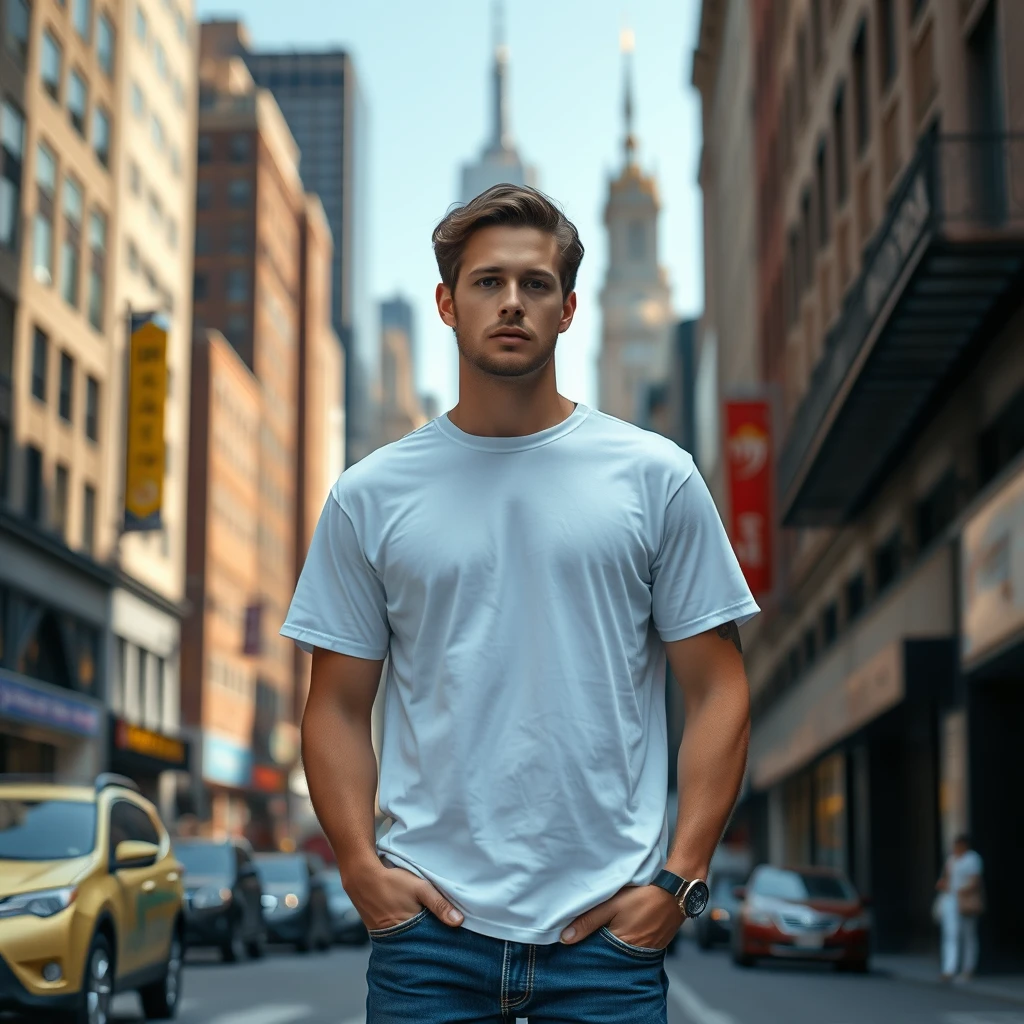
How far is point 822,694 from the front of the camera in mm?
36750

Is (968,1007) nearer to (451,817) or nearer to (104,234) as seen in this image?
(451,817)

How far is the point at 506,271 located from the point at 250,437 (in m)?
84.7

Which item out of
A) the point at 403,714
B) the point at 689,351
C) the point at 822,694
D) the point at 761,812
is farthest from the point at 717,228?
the point at 403,714

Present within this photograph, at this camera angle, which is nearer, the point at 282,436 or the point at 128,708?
the point at 128,708

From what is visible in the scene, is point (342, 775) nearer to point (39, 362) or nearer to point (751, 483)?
point (39, 362)

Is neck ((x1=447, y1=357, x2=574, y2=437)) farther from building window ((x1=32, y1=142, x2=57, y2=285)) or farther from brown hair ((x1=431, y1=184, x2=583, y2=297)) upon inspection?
building window ((x1=32, y1=142, x2=57, y2=285))

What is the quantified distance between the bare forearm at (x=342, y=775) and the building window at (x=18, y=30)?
122ft

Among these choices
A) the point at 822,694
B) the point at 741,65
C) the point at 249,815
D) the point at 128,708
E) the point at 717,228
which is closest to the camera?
the point at 822,694

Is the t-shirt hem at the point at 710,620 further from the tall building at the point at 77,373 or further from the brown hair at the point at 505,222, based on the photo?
the tall building at the point at 77,373

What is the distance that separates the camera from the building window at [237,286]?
305 ft

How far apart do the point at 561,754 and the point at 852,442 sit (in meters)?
25.6

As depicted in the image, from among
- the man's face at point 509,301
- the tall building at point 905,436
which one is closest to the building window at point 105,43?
the tall building at point 905,436

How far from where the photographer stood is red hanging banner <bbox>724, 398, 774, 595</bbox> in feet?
141

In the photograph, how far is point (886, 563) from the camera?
3253cm
